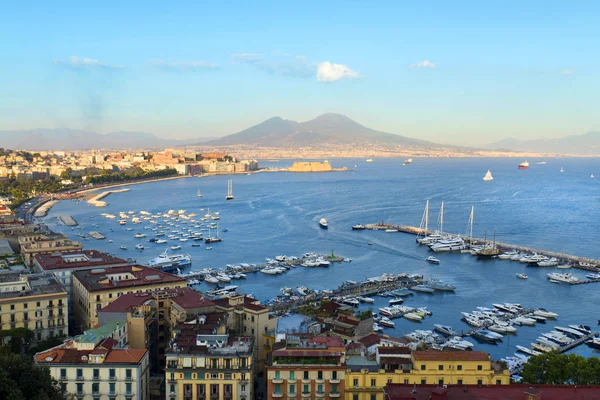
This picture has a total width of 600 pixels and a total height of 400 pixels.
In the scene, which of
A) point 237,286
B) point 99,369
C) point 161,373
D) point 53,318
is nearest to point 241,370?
point 99,369

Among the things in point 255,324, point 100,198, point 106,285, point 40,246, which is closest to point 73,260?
point 40,246

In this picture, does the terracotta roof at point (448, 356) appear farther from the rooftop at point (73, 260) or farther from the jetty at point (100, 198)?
the jetty at point (100, 198)

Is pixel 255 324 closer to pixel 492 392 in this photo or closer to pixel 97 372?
pixel 97 372

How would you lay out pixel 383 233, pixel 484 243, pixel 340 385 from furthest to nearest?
pixel 383 233 → pixel 484 243 → pixel 340 385

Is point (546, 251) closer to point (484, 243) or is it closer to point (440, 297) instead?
point (484, 243)

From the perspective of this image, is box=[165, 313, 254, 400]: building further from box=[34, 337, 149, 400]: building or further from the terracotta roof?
the terracotta roof

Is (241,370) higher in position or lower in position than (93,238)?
higher
